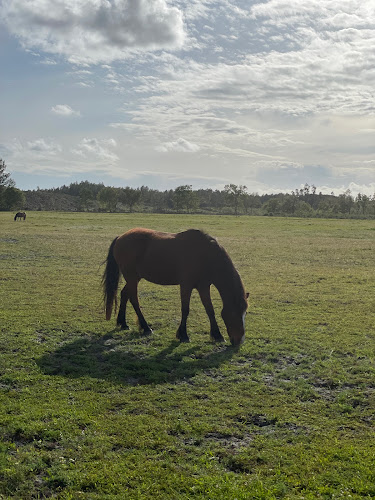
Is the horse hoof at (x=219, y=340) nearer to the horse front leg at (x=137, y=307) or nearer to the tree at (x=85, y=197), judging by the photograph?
the horse front leg at (x=137, y=307)

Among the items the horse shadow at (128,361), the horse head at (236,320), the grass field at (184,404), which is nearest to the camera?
the grass field at (184,404)

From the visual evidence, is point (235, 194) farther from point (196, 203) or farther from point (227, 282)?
point (227, 282)

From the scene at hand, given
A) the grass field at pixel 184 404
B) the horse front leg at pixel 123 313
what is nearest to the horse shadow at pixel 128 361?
the grass field at pixel 184 404

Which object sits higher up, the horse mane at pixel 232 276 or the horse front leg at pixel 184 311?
the horse mane at pixel 232 276

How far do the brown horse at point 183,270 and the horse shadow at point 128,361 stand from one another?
0.58m

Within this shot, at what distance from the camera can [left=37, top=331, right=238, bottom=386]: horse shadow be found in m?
6.77

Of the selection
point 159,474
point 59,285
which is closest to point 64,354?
point 159,474

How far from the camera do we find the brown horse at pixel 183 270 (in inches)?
326

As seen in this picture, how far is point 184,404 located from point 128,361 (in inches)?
74.9

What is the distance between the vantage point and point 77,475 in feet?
13.6

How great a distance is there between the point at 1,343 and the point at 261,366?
4742 mm

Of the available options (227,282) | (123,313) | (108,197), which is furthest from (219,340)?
(108,197)

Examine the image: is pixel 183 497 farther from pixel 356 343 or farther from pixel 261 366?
pixel 356 343

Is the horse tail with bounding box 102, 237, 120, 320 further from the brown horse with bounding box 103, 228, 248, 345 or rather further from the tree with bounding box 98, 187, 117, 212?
the tree with bounding box 98, 187, 117, 212
